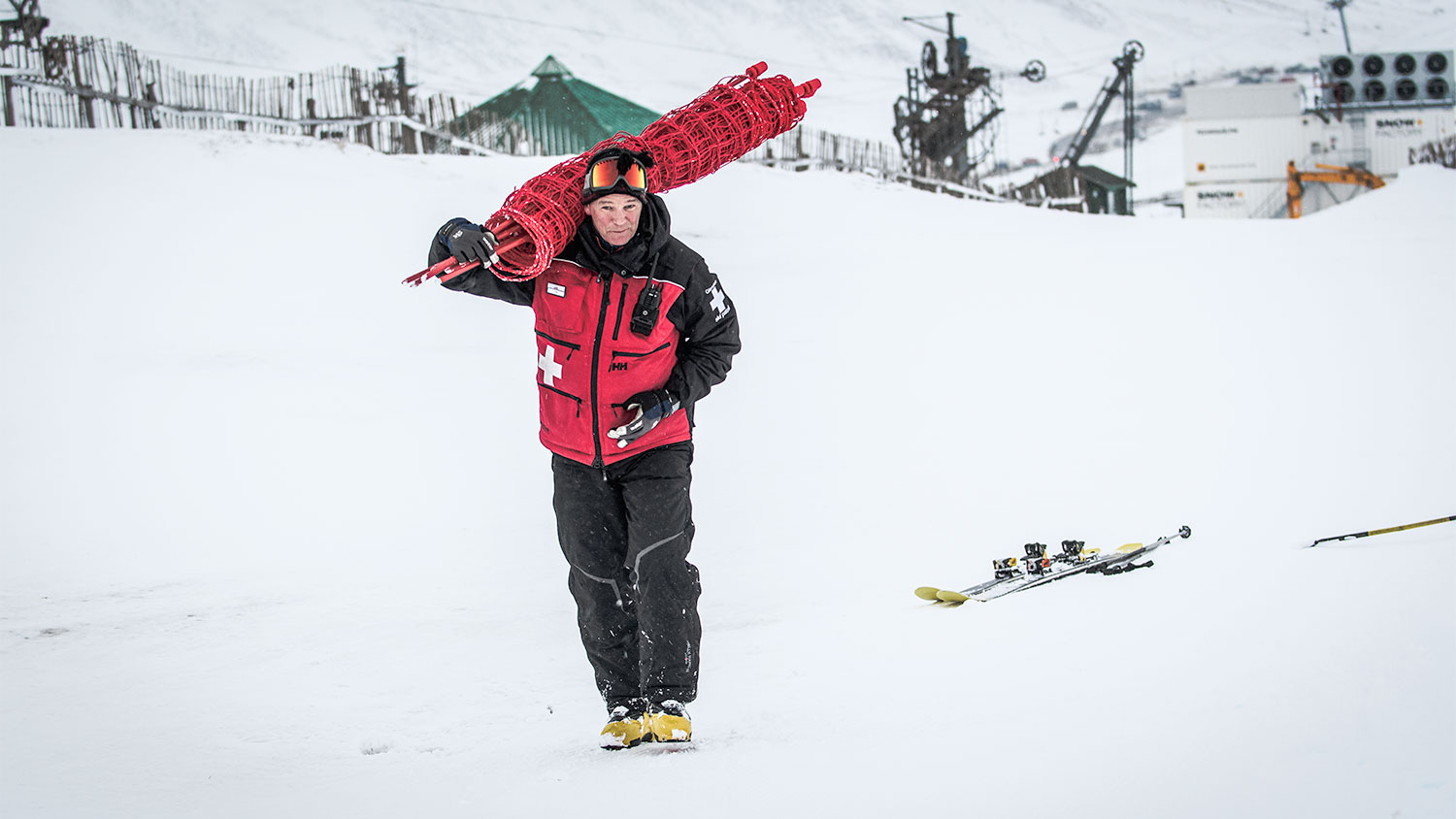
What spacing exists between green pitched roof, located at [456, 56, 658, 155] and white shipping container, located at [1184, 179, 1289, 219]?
1486 cm

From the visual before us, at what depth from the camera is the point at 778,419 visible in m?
7.81

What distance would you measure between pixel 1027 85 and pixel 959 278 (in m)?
39.7

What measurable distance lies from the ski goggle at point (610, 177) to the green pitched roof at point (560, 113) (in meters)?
17.5

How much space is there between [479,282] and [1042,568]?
251cm

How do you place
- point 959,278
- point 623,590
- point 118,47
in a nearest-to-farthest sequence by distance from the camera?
point 623,590, point 959,278, point 118,47

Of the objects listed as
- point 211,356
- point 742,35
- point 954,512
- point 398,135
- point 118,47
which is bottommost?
point 954,512

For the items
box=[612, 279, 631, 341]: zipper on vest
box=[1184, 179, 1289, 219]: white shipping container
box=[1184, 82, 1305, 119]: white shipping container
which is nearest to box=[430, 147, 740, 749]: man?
box=[612, 279, 631, 341]: zipper on vest

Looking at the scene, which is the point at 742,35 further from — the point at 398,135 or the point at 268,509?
the point at 268,509

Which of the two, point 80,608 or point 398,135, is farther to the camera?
point 398,135

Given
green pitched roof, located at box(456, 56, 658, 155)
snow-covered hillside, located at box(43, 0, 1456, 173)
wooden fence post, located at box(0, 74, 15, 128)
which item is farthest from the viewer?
snow-covered hillside, located at box(43, 0, 1456, 173)

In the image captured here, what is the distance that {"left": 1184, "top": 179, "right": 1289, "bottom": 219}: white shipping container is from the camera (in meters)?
27.9

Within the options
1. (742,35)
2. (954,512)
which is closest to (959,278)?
(954,512)

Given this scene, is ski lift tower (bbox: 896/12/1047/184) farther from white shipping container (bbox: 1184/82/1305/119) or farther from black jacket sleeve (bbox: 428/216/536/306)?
black jacket sleeve (bbox: 428/216/536/306)

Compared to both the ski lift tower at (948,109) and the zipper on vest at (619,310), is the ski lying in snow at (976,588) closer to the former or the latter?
the zipper on vest at (619,310)
